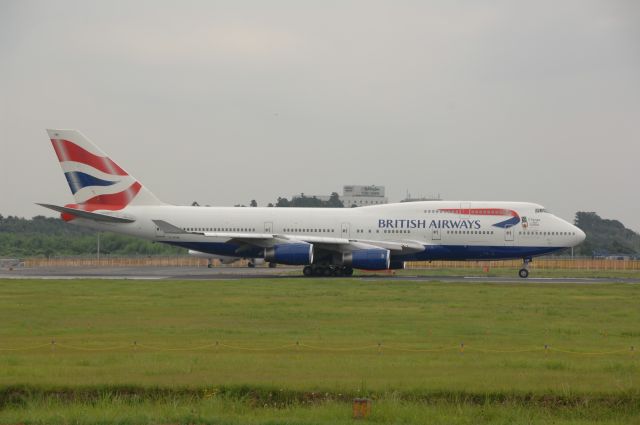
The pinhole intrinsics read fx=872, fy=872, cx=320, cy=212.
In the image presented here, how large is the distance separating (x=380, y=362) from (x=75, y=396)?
5.97 meters

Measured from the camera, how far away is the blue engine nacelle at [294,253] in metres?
47.8

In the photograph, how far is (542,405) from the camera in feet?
48.6

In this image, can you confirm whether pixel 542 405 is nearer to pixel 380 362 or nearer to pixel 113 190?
pixel 380 362

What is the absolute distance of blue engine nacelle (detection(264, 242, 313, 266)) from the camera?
47750mm

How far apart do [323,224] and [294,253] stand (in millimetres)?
3913

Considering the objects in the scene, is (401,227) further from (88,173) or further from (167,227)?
(88,173)

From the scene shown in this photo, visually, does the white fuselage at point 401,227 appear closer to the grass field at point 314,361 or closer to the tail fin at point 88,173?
the tail fin at point 88,173

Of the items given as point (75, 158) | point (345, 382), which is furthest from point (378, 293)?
point (75, 158)

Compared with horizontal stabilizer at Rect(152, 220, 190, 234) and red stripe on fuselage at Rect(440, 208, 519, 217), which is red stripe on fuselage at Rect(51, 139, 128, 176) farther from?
red stripe on fuselage at Rect(440, 208, 519, 217)

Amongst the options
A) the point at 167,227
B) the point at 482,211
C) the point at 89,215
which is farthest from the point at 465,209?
the point at 89,215

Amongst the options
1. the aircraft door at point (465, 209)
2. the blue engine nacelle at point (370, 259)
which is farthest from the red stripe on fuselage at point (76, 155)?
the aircraft door at point (465, 209)

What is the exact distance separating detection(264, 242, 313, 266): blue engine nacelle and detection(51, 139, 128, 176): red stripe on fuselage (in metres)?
11.6

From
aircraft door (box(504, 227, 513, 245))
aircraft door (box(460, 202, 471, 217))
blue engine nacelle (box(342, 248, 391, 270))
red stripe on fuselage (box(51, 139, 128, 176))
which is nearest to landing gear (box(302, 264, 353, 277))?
blue engine nacelle (box(342, 248, 391, 270))

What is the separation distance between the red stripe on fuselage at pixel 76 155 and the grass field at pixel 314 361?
20.7 m
